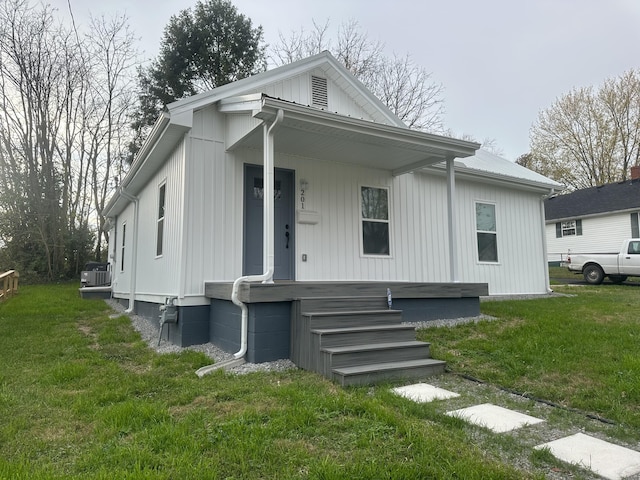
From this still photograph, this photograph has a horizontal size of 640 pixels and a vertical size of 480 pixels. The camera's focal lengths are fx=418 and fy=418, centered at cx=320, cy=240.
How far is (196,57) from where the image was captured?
17828 mm

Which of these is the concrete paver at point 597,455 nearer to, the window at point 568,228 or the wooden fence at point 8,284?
the wooden fence at point 8,284

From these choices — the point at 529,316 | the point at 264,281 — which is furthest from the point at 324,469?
the point at 529,316

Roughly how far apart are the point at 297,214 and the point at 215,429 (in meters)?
4.17

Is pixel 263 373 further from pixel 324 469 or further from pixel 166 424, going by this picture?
pixel 324 469

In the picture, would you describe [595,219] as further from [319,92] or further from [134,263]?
[134,263]

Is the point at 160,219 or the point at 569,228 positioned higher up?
the point at 569,228

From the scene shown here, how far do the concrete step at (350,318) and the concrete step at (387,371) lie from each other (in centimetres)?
59

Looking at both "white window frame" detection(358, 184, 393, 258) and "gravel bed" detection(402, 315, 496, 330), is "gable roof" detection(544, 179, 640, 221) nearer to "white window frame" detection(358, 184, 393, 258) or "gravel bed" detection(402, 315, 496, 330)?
"white window frame" detection(358, 184, 393, 258)

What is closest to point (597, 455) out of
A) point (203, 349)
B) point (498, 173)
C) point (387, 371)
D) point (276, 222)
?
point (387, 371)

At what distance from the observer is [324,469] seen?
6.67 ft

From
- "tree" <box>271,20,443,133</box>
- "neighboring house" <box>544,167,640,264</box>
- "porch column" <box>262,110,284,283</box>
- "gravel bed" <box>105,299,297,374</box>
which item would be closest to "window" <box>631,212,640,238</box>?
"neighboring house" <box>544,167,640,264</box>

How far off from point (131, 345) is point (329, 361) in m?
3.25

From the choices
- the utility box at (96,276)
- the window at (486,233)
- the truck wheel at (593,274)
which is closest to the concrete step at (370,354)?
the window at (486,233)

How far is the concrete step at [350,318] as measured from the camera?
4199 millimetres
